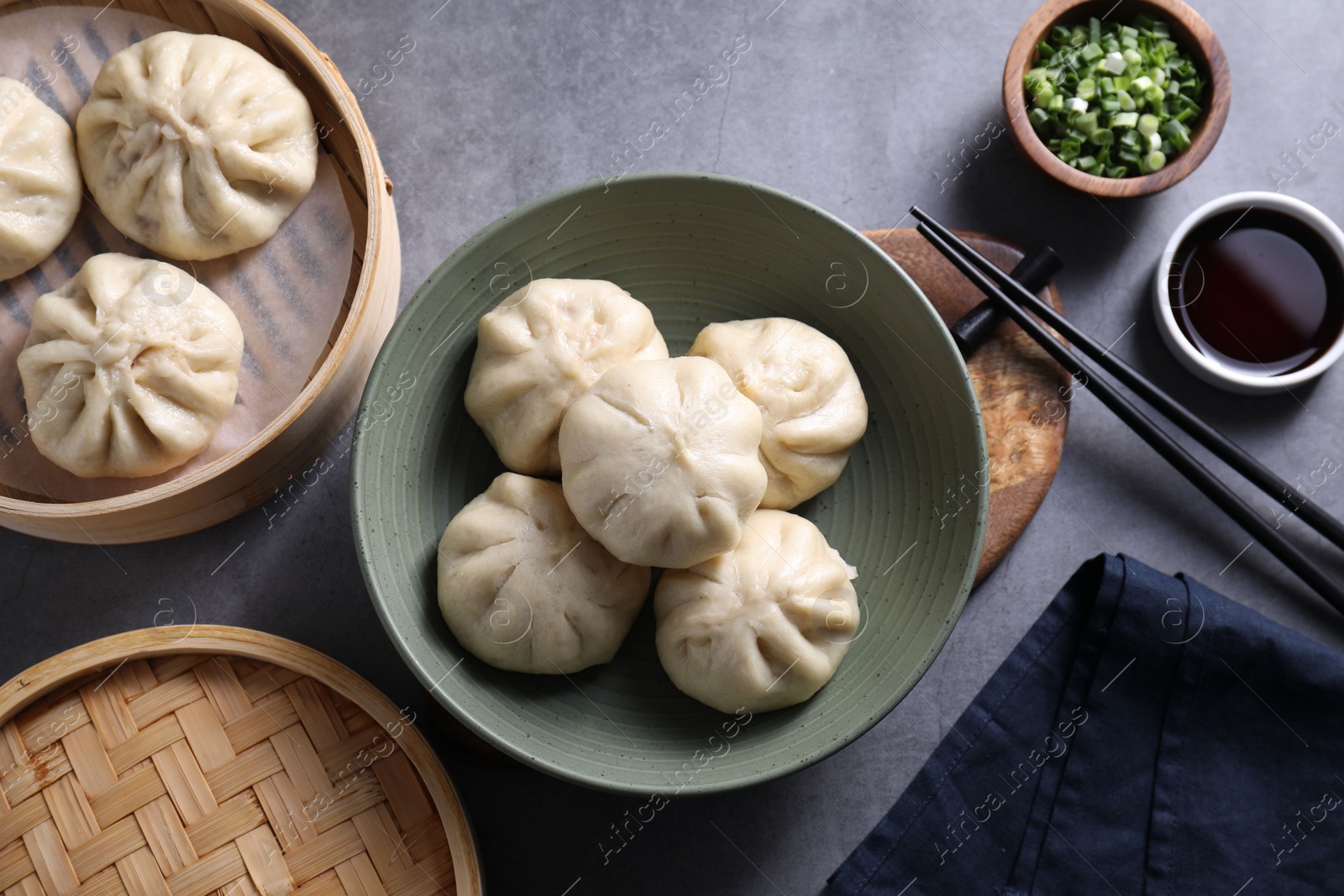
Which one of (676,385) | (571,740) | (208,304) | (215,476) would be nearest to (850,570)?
(676,385)

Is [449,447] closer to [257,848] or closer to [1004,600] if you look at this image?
[257,848]

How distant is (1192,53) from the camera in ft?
6.60

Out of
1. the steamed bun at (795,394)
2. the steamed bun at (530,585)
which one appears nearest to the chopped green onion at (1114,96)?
the steamed bun at (795,394)

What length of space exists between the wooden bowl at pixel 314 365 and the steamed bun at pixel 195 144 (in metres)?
0.06

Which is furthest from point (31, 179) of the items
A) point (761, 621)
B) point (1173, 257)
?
point (1173, 257)

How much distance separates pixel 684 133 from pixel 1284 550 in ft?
5.17

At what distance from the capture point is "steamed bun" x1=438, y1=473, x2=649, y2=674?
5.29 ft

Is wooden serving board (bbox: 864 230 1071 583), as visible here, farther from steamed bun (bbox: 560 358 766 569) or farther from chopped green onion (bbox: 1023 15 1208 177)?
steamed bun (bbox: 560 358 766 569)

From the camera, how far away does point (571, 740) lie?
1.67 m

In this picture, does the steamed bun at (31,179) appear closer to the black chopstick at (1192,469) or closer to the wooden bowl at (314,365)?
the wooden bowl at (314,365)

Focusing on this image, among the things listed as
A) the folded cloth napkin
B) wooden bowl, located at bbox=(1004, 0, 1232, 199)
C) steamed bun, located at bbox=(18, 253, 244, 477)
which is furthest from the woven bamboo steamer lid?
wooden bowl, located at bbox=(1004, 0, 1232, 199)

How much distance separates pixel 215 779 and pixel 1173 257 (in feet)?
7.02

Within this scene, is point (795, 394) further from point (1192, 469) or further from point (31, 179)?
point (31, 179)

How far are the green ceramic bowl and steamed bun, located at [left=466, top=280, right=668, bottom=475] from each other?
0.11 meters
